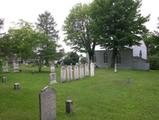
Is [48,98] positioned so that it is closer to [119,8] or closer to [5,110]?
[5,110]

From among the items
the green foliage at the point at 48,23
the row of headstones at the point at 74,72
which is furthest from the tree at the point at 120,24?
the green foliage at the point at 48,23

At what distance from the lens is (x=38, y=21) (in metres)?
73.2

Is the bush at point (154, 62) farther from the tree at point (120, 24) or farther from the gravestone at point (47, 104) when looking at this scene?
the gravestone at point (47, 104)

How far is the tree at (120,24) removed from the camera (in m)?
37.9

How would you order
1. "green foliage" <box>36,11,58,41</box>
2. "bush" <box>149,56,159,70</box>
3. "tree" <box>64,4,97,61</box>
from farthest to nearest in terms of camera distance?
1. "green foliage" <box>36,11,58,41</box>
2. "tree" <box>64,4,97,61</box>
3. "bush" <box>149,56,159,70</box>

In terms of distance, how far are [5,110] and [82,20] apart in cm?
4068

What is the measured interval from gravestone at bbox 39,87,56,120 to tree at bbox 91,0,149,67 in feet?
99.1

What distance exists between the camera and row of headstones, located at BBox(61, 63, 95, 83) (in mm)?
20927

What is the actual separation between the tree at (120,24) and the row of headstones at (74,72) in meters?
13.0

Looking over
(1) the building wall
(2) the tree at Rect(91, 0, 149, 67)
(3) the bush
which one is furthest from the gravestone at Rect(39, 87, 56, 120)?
(3) the bush

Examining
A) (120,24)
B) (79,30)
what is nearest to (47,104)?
(120,24)

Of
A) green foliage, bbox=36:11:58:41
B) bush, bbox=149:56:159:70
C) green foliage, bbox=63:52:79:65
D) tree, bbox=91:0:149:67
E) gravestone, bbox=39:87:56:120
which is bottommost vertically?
gravestone, bbox=39:87:56:120

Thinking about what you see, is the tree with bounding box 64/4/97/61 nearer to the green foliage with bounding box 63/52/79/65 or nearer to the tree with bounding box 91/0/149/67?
the green foliage with bounding box 63/52/79/65

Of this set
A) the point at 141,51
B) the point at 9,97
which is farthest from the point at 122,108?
the point at 141,51
